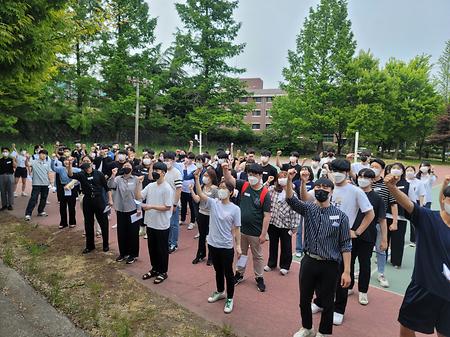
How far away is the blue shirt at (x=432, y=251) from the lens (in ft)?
8.30

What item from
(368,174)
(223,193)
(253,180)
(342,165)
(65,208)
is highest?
(342,165)

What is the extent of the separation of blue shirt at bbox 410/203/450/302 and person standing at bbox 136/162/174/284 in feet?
10.8

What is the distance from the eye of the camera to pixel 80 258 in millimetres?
6000

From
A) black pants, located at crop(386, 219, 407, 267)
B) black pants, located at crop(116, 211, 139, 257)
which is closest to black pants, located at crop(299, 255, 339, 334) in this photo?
black pants, located at crop(386, 219, 407, 267)

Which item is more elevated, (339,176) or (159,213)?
(339,176)

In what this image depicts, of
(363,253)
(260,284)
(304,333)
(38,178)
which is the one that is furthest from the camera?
(38,178)

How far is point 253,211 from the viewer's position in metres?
4.63

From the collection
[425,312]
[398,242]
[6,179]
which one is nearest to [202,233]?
[398,242]

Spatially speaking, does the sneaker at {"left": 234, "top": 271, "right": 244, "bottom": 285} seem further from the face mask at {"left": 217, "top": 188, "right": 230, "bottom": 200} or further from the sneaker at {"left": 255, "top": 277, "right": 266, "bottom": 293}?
the face mask at {"left": 217, "top": 188, "right": 230, "bottom": 200}

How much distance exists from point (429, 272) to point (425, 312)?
34 cm

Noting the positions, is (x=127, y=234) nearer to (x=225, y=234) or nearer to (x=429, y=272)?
(x=225, y=234)

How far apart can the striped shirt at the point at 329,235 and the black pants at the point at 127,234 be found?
3.44 metres

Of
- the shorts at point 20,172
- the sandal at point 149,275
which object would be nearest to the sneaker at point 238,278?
the sandal at point 149,275

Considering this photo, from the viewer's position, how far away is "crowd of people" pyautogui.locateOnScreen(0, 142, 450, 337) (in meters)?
2.66
